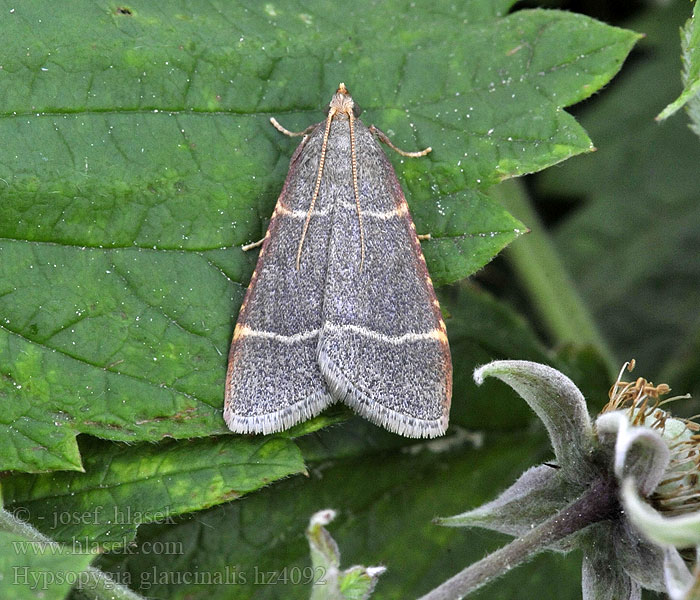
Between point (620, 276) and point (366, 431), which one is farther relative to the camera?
point (620, 276)


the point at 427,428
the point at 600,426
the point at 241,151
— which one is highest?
the point at 241,151

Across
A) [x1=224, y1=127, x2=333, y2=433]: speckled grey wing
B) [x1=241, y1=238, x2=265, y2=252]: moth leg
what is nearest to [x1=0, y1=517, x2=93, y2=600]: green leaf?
[x1=224, y1=127, x2=333, y2=433]: speckled grey wing

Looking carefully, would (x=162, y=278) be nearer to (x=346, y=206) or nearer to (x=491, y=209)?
(x=346, y=206)

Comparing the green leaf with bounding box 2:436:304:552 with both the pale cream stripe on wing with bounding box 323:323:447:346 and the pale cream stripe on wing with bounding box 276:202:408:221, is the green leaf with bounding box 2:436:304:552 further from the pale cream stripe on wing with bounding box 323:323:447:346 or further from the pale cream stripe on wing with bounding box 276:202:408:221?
the pale cream stripe on wing with bounding box 276:202:408:221

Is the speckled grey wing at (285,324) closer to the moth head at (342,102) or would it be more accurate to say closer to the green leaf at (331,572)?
the moth head at (342,102)

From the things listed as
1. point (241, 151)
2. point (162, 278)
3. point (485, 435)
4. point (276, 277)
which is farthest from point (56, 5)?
point (485, 435)

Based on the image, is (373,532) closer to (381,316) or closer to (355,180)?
(381,316)

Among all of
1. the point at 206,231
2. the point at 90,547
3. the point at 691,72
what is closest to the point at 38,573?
the point at 90,547
